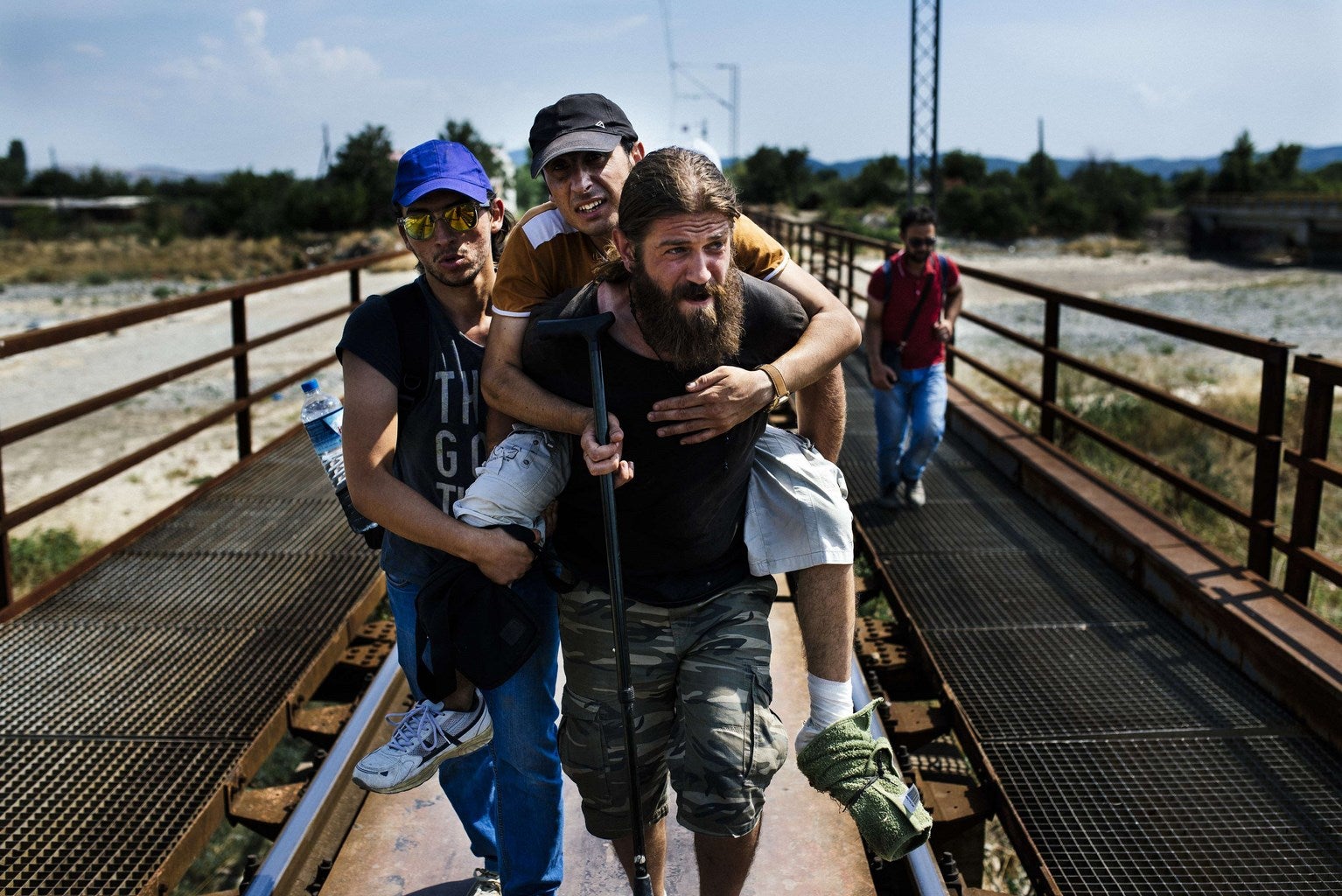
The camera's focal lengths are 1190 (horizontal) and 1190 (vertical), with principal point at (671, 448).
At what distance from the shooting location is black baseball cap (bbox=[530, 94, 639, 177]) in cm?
288

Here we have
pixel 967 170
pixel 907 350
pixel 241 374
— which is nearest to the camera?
pixel 907 350

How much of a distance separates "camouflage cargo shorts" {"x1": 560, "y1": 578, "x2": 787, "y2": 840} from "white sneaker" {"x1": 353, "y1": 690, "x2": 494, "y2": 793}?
0.86ft

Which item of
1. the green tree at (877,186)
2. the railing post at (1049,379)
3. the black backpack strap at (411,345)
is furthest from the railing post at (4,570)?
the green tree at (877,186)

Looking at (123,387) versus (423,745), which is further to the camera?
(123,387)

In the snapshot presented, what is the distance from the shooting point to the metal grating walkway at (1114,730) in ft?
11.4

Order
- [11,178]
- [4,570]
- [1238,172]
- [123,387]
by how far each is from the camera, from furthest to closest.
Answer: [11,178] < [1238,172] < [123,387] < [4,570]

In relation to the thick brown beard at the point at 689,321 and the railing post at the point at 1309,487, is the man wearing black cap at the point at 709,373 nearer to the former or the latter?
the thick brown beard at the point at 689,321

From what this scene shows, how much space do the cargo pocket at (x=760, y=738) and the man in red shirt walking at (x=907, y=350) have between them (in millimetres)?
4602

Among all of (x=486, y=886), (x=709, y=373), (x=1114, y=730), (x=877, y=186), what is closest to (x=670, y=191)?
(x=709, y=373)

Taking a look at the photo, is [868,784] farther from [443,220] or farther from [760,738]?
[443,220]

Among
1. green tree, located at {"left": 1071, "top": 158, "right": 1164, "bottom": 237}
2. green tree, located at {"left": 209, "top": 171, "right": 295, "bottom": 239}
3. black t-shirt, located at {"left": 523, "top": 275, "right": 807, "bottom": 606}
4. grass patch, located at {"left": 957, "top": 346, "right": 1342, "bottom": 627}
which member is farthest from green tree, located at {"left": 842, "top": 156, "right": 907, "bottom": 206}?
black t-shirt, located at {"left": 523, "top": 275, "right": 807, "bottom": 606}

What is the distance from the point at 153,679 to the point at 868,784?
10.1 feet

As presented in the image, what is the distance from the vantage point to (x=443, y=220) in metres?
2.92

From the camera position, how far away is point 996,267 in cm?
5641
